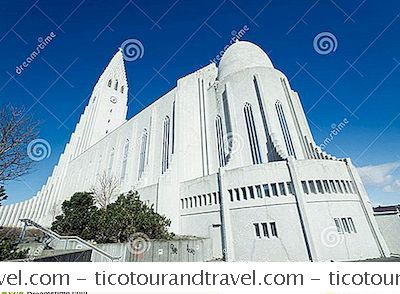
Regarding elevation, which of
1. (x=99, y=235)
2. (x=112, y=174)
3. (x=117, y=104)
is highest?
(x=117, y=104)

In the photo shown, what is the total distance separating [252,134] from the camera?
1178 cm

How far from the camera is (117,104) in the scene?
1315 inches

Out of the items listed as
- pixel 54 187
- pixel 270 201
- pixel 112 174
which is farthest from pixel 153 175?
pixel 54 187

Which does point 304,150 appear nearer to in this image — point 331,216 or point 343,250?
point 331,216

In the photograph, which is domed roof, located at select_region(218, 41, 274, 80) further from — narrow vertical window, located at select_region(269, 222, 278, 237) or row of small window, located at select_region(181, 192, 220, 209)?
narrow vertical window, located at select_region(269, 222, 278, 237)

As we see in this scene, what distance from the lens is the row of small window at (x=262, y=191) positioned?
25.9 ft

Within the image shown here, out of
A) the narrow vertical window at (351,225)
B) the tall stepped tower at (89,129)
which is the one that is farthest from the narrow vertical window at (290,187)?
the tall stepped tower at (89,129)

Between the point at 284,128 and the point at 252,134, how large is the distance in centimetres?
181

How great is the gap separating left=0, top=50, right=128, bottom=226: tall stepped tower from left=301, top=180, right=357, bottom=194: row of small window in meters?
24.8

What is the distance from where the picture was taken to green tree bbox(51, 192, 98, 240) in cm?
910

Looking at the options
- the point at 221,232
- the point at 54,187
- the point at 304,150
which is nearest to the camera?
the point at 221,232

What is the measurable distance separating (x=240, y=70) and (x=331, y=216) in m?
9.89

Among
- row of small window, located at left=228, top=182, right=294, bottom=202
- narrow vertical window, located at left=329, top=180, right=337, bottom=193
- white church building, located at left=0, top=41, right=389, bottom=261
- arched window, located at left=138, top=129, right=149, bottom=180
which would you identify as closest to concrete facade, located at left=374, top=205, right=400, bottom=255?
white church building, located at left=0, top=41, right=389, bottom=261

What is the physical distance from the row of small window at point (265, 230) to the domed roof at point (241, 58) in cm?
996
